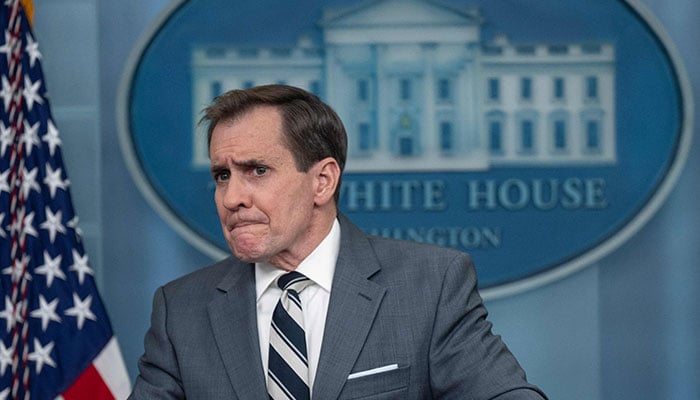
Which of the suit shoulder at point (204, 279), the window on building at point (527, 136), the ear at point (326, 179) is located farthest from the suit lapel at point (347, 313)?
the window on building at point (527, 136)

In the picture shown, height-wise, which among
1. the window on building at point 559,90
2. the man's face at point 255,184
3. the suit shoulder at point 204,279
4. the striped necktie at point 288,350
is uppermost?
the window on building at point 559,90

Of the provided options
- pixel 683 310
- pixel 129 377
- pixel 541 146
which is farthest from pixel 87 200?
pixel 683 310

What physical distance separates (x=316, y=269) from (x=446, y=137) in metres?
1.59

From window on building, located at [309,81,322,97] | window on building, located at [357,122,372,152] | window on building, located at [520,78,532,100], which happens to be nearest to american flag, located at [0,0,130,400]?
window on building, located at [309,81,322,97]

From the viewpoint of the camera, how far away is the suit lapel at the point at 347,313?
2096 millimetres

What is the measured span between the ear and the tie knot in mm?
166

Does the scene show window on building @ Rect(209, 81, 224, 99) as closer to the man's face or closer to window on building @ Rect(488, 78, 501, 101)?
window on building @ Rect(488, 78, 501, 101)

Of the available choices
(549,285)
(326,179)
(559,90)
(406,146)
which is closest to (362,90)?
(406,146)

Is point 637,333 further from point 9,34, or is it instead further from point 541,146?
point 9,34

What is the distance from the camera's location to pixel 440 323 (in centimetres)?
215

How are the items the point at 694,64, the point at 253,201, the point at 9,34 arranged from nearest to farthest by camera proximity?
the point at 253,201, the point at 9,34, the point at 694,64

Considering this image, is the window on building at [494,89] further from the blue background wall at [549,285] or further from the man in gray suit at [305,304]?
the man in gray suit at [305,304]

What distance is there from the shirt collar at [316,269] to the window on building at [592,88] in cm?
175

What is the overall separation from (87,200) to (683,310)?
2243mm
